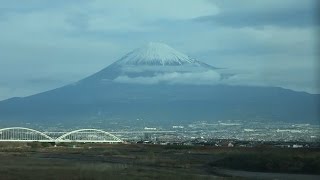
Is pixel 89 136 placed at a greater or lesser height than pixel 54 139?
greater

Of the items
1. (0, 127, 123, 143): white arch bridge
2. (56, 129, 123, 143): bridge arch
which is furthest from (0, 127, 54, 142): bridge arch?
(56, 129, 123, 143): bridge arch

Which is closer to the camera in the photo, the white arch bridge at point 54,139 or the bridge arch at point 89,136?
the white arch bridge at point 54,139

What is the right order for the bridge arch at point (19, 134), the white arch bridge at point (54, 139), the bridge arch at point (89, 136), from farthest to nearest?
the bridge arch at point (89, 136), the bridge arch at point (19, 134), the white arch bridge at point (54, 139)

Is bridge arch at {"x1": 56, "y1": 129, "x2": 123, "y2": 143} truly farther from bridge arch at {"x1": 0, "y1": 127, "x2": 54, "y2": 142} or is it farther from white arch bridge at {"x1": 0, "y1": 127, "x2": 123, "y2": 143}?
bridge arch at {"x1": 0, "y1": 127, "x2": 54, "y2": 142}

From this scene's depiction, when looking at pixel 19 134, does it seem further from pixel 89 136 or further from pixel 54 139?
pixel 89 136

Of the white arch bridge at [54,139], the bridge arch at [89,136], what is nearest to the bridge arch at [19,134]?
the white arch bridge at [54,139]

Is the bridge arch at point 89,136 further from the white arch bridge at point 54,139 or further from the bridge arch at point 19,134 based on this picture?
the bridge arch at point 19,134

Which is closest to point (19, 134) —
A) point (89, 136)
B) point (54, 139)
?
point (54, 139)

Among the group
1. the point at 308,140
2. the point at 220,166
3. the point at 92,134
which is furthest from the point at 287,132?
the point at 220,166
